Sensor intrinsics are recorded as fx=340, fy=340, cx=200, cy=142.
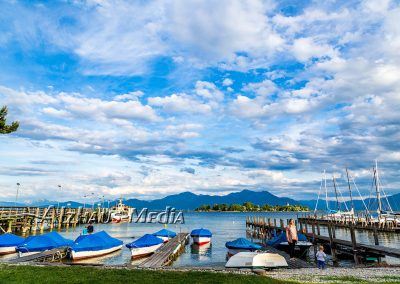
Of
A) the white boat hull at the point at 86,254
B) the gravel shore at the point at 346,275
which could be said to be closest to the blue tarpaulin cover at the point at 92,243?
the white boat hull at the point at 86,254

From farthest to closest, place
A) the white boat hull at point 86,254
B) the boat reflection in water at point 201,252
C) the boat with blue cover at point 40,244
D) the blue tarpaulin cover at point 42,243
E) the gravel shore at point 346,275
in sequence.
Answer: the boat reflection in water at point 201,252, the blue tarpaulin cover at point 42,243, the boat with blue cover at point 40,244, the white boat hull at point 86,254, the gravel shore at point 346,275

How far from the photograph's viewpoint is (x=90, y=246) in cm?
3278

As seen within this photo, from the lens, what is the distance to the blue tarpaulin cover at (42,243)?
3238cm

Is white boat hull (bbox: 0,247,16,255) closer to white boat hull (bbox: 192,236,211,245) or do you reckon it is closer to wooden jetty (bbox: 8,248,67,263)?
wooden jetty (bbox: 8,248,67,263)

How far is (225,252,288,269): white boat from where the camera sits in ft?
71.9

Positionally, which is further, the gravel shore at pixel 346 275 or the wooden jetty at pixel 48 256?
the wooden jetty at pixel 48 256

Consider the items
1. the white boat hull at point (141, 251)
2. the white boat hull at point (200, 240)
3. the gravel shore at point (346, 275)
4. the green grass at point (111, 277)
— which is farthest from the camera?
the white boat hull at point (200, 240)

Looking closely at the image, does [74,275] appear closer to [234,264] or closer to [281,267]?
[234,264]

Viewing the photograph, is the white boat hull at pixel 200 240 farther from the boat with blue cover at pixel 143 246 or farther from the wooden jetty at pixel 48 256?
the wooden jetty at pixel 48 256

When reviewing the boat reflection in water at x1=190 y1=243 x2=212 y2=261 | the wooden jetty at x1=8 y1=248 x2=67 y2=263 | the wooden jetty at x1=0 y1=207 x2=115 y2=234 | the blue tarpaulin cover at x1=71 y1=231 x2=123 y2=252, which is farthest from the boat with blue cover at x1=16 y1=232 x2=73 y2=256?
the wooden jetty at x1=0 y1=207 x2=115 y2=234

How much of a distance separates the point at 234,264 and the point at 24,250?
21.1 meters

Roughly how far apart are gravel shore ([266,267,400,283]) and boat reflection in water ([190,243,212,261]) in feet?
64.9

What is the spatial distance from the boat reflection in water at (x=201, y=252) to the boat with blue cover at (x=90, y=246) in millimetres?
9824

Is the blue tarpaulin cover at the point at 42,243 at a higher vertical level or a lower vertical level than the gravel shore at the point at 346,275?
higher
